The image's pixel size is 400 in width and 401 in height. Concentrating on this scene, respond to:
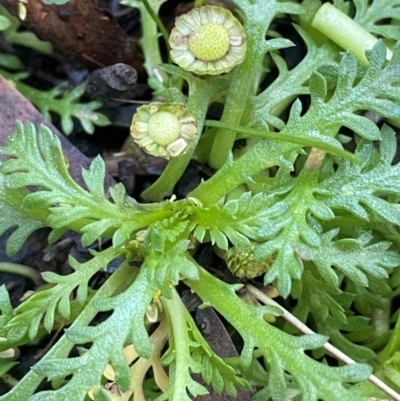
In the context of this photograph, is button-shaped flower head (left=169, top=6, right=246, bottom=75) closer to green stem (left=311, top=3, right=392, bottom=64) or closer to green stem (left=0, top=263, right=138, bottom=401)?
green stem (left=311, top=3, right=392, bottom=64)

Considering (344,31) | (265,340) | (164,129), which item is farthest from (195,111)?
(265,340)

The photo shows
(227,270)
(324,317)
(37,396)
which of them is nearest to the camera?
(37,396)

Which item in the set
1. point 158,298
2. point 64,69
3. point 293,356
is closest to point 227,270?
point 158,298

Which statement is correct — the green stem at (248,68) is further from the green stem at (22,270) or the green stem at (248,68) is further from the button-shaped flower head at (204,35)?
the green stem at (22,270)

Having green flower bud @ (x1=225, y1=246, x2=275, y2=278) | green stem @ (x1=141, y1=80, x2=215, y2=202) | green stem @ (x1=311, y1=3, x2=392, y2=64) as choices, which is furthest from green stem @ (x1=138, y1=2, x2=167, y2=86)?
green flower bud @ (x1=225, y1=246, x2=275, y2=278)

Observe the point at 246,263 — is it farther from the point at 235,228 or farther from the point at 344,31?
the point at 344,31

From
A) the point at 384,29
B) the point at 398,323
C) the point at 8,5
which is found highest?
the point at 384,29

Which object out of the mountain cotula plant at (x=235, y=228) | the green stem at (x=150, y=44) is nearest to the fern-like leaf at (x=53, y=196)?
the mountain cotula plant at (x=235, y=228)

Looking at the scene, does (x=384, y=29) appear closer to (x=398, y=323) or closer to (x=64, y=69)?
(x=398, y=323)
